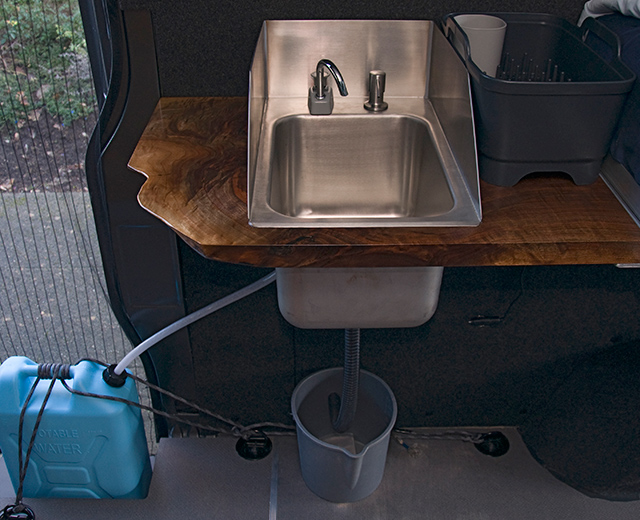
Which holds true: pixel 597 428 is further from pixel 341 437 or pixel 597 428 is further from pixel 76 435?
pixel 76 435

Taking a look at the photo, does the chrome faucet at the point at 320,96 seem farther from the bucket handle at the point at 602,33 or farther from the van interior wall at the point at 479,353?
the bucket handle at the point at 602,33

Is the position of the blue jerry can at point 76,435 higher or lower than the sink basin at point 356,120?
lower

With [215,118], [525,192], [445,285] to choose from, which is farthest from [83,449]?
[525,192]

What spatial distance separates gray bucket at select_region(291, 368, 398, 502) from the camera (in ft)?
4.33

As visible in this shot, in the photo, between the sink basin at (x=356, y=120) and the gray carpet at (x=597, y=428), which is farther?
the gray carpet at (x=597, y=428)

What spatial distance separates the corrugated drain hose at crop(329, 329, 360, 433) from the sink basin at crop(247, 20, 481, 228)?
0.28 meters

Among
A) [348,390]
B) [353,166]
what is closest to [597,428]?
[348,390]

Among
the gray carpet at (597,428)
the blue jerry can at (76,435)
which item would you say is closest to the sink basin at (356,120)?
the blue jerry can at (76,435)

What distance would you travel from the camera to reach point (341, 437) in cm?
154

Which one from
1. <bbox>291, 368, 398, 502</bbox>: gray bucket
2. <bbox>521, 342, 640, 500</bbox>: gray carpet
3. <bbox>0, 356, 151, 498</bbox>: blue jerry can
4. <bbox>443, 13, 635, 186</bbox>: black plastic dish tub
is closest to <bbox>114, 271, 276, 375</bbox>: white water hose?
<bbox>0, 356, 151, 498</bbox>: blue jerry can

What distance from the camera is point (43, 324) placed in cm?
139

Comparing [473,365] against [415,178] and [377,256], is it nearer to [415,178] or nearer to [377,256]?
[415,178]

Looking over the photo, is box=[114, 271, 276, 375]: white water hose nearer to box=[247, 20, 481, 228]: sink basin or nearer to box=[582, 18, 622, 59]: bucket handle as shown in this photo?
box=[247, 20, 481, 228]: sink basin

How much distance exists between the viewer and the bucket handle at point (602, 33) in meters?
0.93
